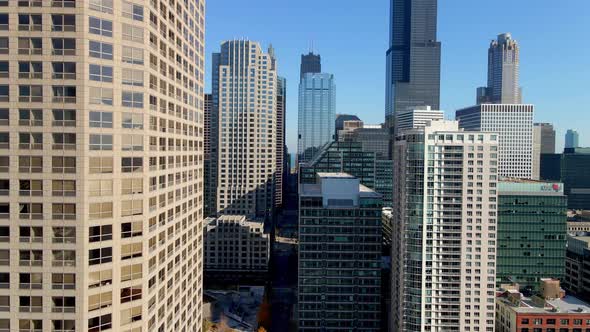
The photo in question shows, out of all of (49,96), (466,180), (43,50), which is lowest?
(466,180)

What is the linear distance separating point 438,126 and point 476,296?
45802 millimetres

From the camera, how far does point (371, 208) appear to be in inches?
4906

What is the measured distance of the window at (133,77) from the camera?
44.1 m

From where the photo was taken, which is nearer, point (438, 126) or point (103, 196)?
point (103, 196)

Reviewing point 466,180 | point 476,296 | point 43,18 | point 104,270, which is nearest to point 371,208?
point 466,180

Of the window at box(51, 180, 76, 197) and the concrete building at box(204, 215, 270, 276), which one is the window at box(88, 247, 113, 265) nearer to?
the window at box(51, 180, 76, 197)

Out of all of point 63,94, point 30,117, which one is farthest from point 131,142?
point 30,117

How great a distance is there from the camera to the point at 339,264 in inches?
4897

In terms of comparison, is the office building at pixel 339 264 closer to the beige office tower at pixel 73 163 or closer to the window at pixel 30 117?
the beige office tower at pixel 73 163

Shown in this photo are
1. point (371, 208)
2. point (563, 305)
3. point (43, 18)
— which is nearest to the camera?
point (43, 18)

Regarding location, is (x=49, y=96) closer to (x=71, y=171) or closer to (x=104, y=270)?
(x=71, y=171)

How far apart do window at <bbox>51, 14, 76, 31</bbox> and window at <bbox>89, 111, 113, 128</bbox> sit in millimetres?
8604

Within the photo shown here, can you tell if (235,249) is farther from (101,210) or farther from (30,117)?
(30,117)

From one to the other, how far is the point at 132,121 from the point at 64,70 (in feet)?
26.1
